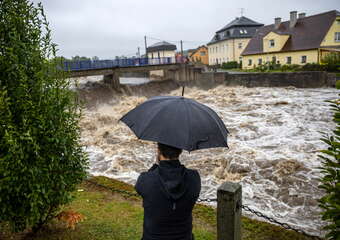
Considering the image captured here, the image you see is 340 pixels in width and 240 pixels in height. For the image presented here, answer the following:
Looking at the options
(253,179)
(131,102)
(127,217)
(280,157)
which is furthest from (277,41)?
(127,217)

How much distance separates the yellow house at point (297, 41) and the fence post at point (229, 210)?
38.8 m

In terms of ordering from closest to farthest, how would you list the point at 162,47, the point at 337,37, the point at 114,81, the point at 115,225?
the point at 115,225, the point at 114,81, the point at 337,37, the point at 162,47

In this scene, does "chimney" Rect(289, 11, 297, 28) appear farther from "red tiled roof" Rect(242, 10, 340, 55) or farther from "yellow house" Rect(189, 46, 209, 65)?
"yellow house" Rect(189, 46, 209, 65)

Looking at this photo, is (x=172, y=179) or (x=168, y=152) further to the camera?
(x=168, y=152)

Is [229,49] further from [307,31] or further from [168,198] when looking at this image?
[168,198]

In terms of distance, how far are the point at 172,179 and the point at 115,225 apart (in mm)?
3777

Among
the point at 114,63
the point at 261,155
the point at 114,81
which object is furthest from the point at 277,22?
the point at 261,155

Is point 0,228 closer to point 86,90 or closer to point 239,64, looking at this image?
point 86,90

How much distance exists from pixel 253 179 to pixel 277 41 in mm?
37842

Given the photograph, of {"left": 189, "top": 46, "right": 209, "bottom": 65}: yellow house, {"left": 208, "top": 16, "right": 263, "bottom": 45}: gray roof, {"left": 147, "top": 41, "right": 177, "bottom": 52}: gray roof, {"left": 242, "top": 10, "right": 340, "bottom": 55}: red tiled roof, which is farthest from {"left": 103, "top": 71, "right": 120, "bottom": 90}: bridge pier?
{"left": 189, "top": 46, "right": 209, "bottom": 65}: yellow house

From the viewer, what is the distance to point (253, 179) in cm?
1077

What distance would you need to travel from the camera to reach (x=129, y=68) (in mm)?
36281

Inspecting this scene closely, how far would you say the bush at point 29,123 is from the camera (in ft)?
11.1

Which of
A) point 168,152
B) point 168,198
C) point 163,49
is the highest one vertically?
point 163,49
